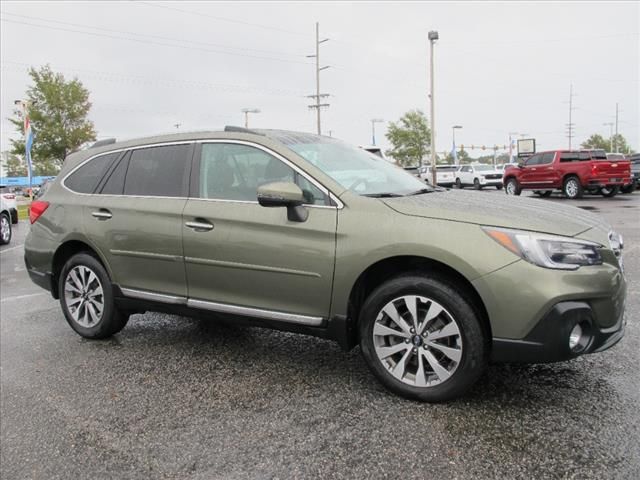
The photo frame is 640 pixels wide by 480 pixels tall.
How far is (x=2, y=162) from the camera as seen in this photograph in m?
100

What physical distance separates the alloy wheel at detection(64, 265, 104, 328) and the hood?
8.63ft

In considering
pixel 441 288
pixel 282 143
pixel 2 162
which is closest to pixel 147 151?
pixel 282 143

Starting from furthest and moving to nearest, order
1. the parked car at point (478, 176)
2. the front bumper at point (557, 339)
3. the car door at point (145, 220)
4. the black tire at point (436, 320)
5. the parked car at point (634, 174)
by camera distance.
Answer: the parked car at point (478, 176) → the parked car at point (634, 174) → the car door at point (145, 220) → the black tire at point (436, 320) → the front bumper at point (557, 339)

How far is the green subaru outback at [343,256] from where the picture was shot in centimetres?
279

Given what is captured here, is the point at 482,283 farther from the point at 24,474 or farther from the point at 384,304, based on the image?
the point at 24,474

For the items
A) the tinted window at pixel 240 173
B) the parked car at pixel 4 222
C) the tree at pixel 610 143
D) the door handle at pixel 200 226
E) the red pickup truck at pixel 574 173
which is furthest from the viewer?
the tree at pixel 610 143

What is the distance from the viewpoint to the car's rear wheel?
1915 centimetres

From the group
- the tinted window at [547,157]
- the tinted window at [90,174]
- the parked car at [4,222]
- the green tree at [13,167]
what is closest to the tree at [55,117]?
the parked car at [4,222]

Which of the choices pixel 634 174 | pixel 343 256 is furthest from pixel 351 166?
pixel 634 174

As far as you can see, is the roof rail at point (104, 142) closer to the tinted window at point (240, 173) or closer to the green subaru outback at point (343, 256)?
the green subaru outback at point (343, 256)

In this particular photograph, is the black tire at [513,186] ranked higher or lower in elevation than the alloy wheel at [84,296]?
higher

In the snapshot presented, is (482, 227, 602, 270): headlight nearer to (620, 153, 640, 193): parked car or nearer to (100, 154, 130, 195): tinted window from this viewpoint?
(100, 154, 130, 195): tinted window

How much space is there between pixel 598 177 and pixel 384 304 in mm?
18329

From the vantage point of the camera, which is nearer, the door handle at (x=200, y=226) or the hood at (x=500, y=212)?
the hood at (x=500, y=212)
